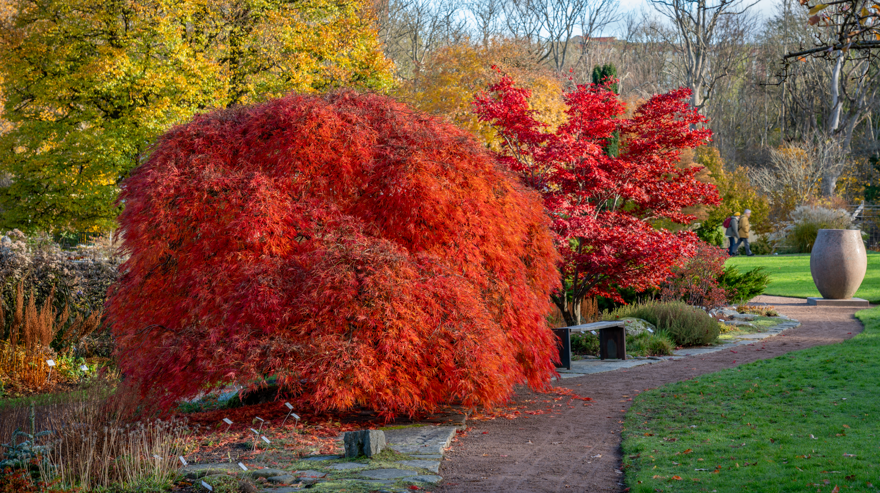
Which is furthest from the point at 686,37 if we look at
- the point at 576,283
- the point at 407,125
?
the point at 407,125

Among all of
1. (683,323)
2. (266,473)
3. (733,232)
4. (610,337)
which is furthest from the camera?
(733,232)

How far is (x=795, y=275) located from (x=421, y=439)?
19474mm

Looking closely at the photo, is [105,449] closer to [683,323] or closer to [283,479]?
[283,479]

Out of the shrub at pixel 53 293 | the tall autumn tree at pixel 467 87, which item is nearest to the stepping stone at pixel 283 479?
the shrub at pixel 53 293

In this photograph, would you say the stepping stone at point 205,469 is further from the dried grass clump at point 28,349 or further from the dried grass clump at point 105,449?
the dried grass clump at point 28,349

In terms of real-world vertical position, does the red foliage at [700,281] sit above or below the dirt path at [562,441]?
above

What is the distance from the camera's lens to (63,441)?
430 cm

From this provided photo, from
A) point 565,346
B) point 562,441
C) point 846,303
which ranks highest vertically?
point 565,346

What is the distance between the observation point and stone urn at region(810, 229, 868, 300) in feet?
49.3

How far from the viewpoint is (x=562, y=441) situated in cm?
536

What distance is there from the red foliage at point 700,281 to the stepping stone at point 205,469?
970 cm

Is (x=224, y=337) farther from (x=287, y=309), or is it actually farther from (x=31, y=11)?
(x=31, y=11)

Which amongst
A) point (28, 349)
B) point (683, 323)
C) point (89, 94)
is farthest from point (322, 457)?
point (89, 94)

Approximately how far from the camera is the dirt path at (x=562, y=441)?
434cm
